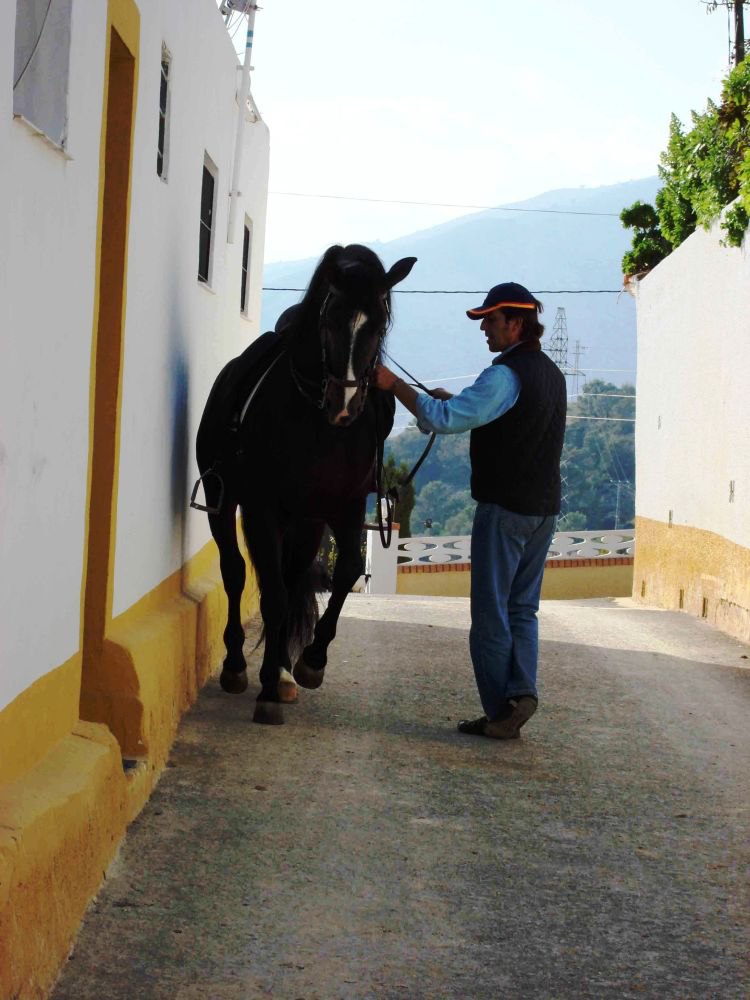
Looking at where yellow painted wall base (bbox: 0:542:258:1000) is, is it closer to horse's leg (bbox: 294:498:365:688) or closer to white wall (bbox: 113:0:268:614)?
white wall (bbox: 113:0:268:614)

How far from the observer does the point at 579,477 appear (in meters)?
94.4

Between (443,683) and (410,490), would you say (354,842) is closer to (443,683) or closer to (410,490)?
(443,683)

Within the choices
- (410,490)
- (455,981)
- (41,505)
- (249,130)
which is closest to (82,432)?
(41,505)

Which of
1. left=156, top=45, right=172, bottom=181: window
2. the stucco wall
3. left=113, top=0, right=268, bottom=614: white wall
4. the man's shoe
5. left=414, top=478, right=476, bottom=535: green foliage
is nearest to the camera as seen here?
left=113, top=0, right=268, bottom=614: white wall

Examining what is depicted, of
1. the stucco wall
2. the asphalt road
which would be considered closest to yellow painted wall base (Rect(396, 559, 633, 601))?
the stucco wall

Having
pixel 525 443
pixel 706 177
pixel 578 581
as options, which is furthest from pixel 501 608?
pixel 578 581

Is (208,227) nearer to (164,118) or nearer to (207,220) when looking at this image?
(207,220)

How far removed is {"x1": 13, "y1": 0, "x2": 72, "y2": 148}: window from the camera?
387 centimetres

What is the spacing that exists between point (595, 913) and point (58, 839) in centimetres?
171

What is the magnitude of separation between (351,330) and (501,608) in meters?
1.62

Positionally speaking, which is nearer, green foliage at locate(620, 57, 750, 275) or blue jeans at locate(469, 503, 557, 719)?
blue jeans at locate(469, 503, 557, 719)

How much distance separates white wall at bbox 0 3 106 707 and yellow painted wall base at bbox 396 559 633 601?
69.4ft

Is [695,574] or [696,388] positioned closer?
[695,574]

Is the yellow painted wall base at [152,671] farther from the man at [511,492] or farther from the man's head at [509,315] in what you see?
the man's head at [509,315]
